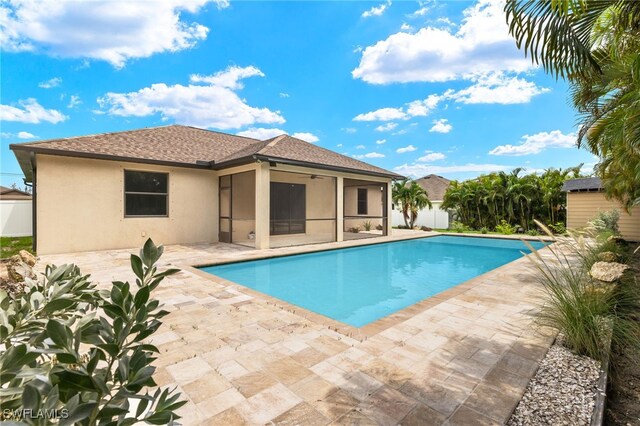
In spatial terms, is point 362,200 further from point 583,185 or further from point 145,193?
point 145,193

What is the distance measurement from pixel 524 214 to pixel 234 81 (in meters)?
20.9

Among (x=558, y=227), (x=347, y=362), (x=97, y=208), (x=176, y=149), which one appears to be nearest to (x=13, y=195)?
(x=176, y=149)

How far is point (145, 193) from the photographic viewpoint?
39.5 feet

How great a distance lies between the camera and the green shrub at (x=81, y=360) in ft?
2.66

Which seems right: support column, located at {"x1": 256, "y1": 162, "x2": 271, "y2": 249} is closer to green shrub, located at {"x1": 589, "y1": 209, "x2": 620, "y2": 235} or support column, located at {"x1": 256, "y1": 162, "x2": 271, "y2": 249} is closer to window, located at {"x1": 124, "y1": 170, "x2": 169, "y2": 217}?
window, located at {"x1": 124, "y1": 170, "x2": 169, "y2": 217}

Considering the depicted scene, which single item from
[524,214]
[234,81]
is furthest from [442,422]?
[234,81]

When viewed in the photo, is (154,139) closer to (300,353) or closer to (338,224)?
(338,224)

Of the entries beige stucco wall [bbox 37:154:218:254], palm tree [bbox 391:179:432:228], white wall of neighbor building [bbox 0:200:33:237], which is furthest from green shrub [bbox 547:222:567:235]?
white wall of neighbor building [bbox 0:200:33:237]

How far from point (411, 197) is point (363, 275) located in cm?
1395

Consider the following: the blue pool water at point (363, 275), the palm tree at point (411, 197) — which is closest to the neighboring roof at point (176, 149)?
the blue pool water at point (363, 275)

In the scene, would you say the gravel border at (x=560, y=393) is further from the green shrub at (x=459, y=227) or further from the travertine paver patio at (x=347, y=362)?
the green shrub at (x=459, y=227)

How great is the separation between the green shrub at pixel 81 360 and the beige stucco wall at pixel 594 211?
738 inches

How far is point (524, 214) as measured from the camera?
19094mm

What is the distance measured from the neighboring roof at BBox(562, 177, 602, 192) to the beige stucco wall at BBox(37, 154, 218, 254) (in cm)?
1907
